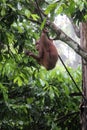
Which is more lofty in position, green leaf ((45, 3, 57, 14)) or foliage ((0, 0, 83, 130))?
green leaf ((45, 3, 57, 14))

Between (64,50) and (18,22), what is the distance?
74.0ft

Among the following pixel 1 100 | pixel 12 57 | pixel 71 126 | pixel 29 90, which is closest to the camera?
pixel 12 57

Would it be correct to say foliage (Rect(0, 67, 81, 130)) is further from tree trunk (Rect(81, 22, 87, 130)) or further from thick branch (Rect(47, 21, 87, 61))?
thick branch (Rect(47, 21, 87, 61))

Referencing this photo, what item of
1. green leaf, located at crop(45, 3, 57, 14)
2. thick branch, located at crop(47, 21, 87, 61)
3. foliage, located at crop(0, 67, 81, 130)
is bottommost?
foliage, located at crop(0, 67, 81, 130)

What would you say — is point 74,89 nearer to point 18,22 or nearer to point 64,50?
point 18,22

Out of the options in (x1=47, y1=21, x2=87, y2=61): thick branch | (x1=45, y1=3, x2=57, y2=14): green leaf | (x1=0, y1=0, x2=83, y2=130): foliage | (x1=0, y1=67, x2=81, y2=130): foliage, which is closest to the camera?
(x1=45, y1=3, x2=57, y2=14): green leaf

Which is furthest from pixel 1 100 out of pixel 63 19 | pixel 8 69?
pixel 63 19

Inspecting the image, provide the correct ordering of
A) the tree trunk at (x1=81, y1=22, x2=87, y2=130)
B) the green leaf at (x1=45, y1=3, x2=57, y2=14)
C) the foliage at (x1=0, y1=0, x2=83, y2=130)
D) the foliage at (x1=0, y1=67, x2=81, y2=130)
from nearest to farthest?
the green leaf at (x1=45, y1=3, x2=57, y2=14) < the foliage at (x1=0, y1=0, x2=83, y2=130) < the foliage at (x1=0, y1=67, x2=81, y2=130) < the tree trunk at (x1=81, y1=22, x2=87, y2=130)

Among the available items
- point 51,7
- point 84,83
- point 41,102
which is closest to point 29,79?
point 41,102

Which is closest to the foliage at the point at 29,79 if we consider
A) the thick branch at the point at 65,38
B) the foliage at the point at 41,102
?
the foliage at the point at 41,102

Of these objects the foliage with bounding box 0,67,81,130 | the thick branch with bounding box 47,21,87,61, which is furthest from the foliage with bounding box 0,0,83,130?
the thick branch with bounding box 47,21,87,61

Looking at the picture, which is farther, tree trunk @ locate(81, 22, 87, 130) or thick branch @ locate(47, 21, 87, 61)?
tree trunk @ locate(81, 22, 87, 130)

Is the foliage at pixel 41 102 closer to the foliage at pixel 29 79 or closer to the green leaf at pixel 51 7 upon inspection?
the foliage at pixel 29 79

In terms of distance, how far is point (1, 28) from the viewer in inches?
88.9
